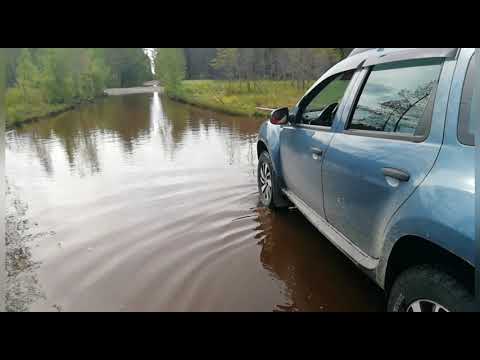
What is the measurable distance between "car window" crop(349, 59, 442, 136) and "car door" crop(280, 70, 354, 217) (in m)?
0.26

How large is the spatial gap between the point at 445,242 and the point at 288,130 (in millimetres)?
2255

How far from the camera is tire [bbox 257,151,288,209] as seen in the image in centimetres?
395

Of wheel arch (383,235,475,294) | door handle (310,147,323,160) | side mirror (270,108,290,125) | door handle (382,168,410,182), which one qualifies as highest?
side mirror (270,108,290,125)

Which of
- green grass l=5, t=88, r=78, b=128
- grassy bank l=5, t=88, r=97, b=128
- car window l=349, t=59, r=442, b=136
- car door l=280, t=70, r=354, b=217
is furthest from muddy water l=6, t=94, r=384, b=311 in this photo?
green grass l=5, t=88, r=78, b=128

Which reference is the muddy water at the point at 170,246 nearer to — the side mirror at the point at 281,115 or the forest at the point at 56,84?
the side mirror at the point at 281,115

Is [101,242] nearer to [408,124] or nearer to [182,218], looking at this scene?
[182,218]

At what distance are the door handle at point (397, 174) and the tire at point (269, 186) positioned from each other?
2090 mm

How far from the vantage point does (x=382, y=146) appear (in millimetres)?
1956

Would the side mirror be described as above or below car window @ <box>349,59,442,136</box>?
below

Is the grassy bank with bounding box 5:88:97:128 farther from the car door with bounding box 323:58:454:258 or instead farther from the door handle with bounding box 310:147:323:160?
the car door with bounding box 323:58:454:258

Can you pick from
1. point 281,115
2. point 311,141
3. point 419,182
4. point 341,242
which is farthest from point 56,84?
point 419,182

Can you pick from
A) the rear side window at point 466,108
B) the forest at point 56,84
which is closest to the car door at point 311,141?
the rear side window at point 466,108

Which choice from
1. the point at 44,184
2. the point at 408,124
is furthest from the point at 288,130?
the point at 44,184

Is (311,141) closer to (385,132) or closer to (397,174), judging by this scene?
(385,132)
